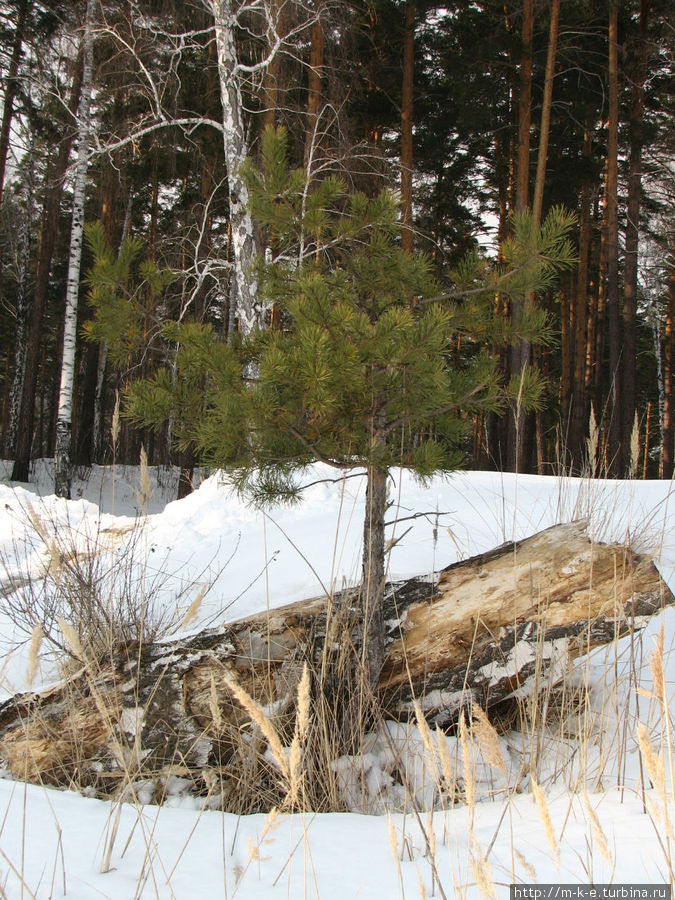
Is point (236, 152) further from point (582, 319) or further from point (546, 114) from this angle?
point (582, 319)

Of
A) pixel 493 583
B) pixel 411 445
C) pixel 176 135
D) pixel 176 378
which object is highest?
pixel 176 135

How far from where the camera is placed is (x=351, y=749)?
98.5 inches

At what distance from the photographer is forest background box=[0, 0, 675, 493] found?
7766 millimetres

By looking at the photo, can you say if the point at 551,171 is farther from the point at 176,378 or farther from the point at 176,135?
the point at 176,378

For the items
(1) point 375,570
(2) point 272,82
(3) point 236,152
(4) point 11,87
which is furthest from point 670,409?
(4) point 11,87

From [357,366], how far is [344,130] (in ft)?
23.9

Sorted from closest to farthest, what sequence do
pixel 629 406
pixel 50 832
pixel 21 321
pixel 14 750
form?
1. pixel 50 832
2. pixel 14 750
3. pixel 629 406
4. pixel 21 321

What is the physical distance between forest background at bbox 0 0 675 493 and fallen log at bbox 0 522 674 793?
4.31m

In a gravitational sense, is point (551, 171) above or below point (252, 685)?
above

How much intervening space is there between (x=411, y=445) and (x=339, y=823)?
4.89 ft

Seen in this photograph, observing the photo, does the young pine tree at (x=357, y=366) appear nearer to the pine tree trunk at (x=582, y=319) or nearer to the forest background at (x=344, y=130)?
Answer: the forest background at (x=344, y=130)

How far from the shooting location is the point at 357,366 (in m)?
2.13

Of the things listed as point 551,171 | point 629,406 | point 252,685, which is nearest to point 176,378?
point 252,685

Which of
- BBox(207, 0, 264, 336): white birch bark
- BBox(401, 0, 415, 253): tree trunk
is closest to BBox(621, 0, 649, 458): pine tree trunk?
BBox(401, 0, 415, 253): tree trunk
